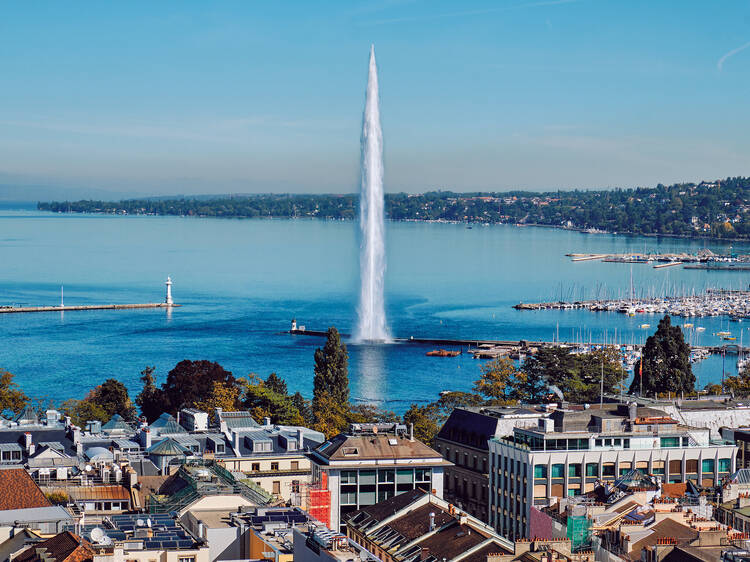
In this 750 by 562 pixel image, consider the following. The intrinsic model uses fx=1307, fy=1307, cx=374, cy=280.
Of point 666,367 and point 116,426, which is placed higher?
point 666,367

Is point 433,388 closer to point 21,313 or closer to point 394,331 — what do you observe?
point 394,331

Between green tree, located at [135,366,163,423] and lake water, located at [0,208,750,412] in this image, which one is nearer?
green tree, located at [135,366,163,423]

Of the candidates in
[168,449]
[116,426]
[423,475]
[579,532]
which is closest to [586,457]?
[423,475]

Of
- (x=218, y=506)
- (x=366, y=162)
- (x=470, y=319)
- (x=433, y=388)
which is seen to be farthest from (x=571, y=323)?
(x=218, y=506)

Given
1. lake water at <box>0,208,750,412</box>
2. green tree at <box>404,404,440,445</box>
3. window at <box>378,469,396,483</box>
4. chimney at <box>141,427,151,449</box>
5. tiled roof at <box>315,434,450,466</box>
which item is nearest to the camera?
window at <box>378,469,396,483</box>

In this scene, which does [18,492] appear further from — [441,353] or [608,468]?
[441,353]

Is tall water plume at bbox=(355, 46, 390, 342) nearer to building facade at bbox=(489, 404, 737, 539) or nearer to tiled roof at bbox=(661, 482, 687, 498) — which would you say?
building facade at bbox=(489, 404, 737, 539)

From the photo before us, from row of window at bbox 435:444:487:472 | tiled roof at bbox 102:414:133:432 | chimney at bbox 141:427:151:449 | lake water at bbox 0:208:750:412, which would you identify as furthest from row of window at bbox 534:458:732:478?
lake water at bbox 0:208:750:412
